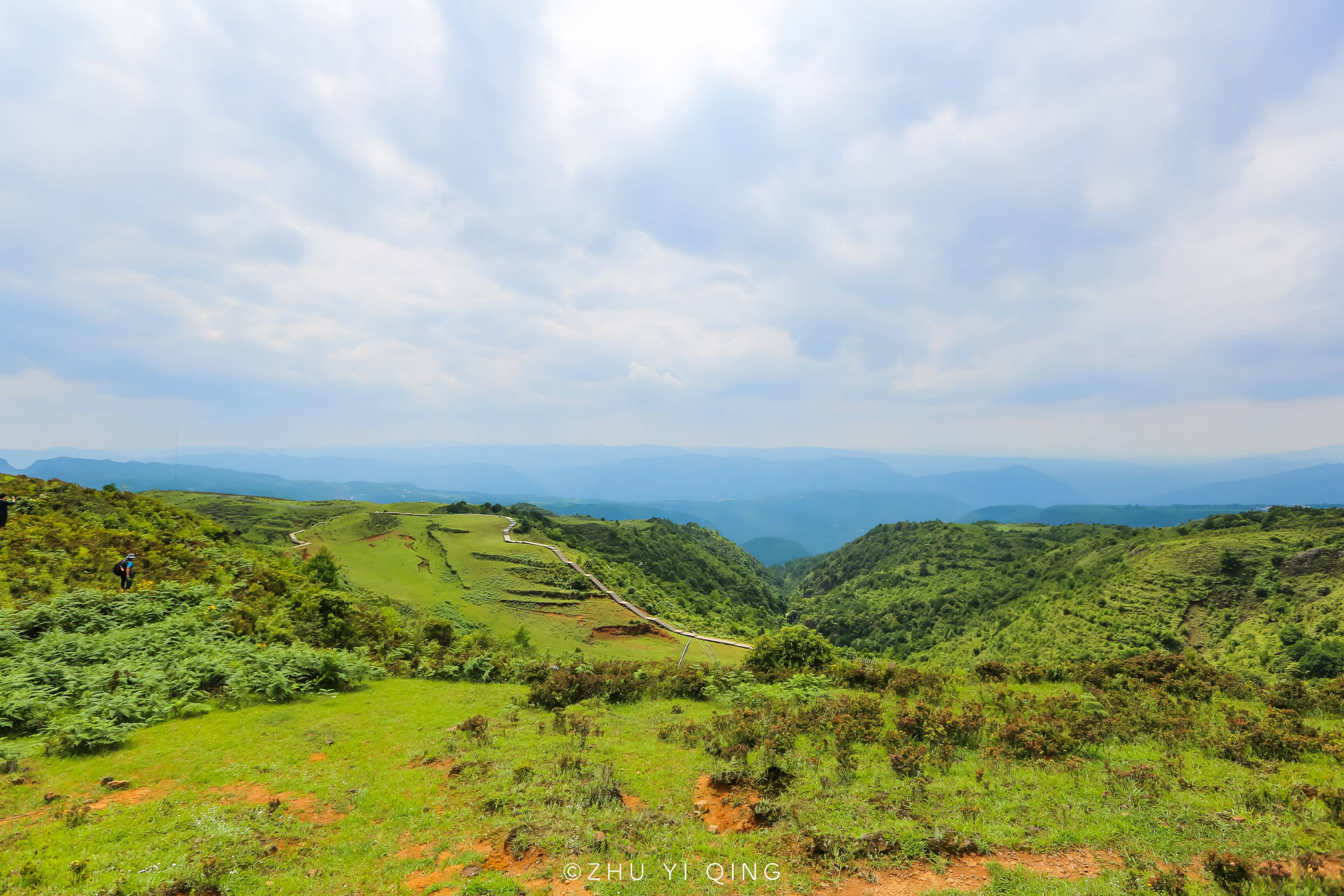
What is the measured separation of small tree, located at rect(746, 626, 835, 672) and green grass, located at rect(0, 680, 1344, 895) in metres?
7.55

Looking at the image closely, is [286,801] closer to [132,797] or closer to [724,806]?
[132,797]

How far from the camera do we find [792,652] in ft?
65.9

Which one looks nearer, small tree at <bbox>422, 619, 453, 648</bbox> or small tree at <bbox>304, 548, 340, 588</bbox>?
small tree at <bbox>422, 619, 453, 648</bbox>

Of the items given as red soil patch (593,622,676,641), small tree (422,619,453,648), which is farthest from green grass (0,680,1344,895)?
red soil patch (593,622,676,641)

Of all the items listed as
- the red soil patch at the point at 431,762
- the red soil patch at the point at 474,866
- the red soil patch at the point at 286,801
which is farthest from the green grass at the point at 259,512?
the red soil patch at the point at 474,866

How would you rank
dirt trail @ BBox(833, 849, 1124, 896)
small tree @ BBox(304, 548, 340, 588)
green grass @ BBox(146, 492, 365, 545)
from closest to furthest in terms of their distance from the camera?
dirt trail @ BBox(833, 849, 1124, 896) < small tree @ BBox(304, 548, 340, 588) < green grass @ BBox(146, 492, 365, 545)

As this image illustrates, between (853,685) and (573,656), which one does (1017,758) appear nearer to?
(853,685)

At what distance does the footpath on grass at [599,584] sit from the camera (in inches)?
1508

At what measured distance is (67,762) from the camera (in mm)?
9992

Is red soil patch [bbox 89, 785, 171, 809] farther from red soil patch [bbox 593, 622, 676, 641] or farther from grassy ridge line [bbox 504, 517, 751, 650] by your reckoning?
red soil patch [bbox 593, 622, 676, 641]

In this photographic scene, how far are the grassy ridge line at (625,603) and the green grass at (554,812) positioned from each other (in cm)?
2131

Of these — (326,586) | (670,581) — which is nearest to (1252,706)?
(326,586)

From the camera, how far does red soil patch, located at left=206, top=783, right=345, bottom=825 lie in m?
9.01

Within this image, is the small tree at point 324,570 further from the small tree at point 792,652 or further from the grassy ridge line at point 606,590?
the small tree at point 792,652
